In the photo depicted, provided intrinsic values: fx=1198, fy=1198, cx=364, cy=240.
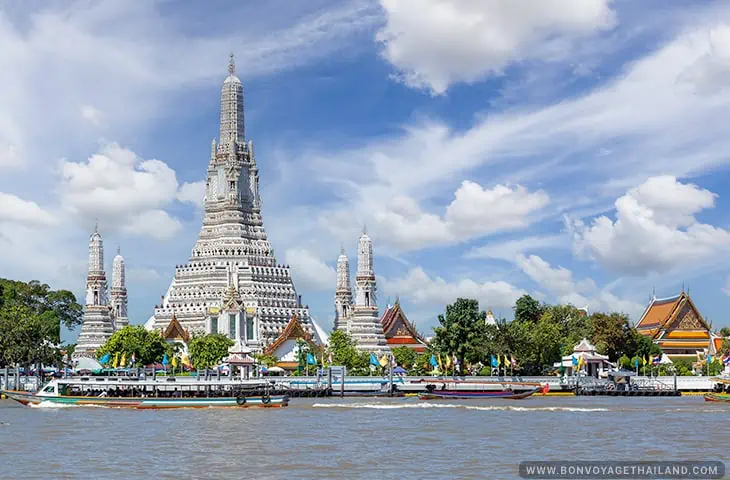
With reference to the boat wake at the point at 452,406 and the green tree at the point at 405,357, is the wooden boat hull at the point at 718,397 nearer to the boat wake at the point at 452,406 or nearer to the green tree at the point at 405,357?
the boat wake at the point at 452,406

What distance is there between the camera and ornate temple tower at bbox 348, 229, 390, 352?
130 metres

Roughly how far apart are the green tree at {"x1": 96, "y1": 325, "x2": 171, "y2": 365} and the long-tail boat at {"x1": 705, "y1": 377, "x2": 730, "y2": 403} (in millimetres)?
50047

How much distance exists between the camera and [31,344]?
9612cm

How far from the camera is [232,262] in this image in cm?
13238

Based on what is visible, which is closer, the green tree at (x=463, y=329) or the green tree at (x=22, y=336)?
the green tree at (x=22, y=336)

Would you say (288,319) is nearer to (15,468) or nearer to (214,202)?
(214,202)

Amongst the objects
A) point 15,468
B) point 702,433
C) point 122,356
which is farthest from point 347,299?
point 15,468

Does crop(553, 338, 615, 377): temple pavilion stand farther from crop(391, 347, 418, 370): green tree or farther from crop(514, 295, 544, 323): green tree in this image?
crop(391, 347, 418, 370): green tree

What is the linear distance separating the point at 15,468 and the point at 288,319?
90.2 m

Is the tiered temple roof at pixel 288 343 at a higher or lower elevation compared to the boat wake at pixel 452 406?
higher

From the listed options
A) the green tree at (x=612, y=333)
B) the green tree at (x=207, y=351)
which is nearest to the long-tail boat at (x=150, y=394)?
the green tree at (x=207, y=351)

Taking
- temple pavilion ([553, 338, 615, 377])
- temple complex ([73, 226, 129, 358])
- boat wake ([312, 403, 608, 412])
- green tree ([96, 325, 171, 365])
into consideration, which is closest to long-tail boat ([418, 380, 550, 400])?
boat wake ([312, 403, 608, 412])

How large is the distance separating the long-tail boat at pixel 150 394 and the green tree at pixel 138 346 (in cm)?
3103

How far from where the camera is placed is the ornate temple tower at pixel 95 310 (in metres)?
133
